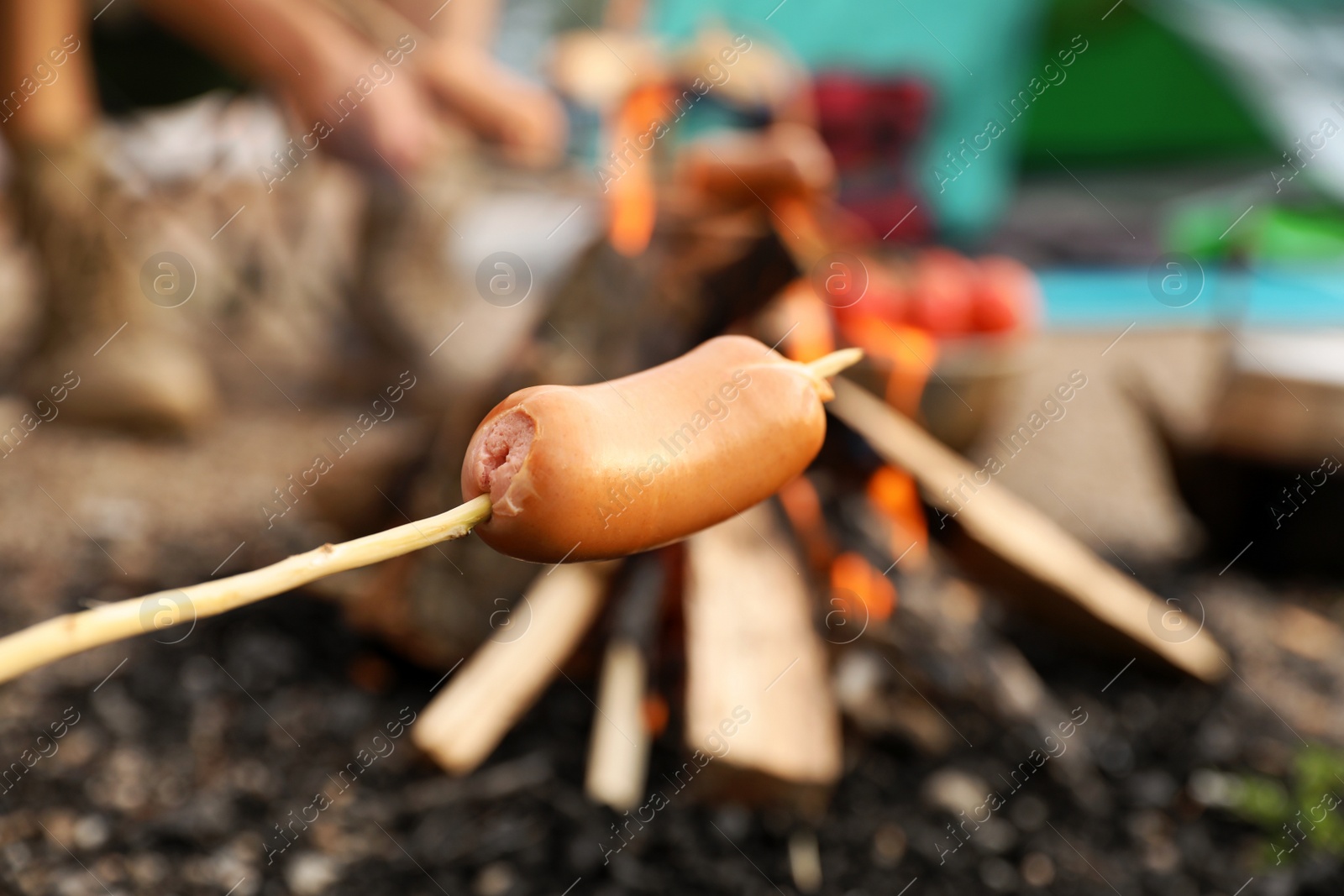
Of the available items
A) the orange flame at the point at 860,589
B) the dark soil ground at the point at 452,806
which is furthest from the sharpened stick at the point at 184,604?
the orange flame at the point at 860,589

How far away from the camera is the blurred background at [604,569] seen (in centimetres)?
130

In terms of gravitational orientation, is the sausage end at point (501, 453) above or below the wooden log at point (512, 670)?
above

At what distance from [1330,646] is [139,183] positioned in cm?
409

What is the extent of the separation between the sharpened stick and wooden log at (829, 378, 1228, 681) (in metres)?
1.03

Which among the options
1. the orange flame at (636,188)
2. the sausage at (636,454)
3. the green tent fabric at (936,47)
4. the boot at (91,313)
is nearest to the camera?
the sausage at (636,454)

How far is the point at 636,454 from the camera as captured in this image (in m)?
0.62

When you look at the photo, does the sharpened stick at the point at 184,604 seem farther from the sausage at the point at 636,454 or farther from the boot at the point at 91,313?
the boot at the point at 91,313

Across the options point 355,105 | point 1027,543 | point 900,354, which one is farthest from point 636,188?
point 355,105

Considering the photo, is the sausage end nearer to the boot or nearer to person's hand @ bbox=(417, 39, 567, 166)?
person's hand @ bbox=(417, 39, 567, 166)

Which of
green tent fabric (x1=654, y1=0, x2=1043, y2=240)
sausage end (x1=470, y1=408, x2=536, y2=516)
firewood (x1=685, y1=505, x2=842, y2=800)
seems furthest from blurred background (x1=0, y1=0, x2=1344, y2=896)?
green tent fabric (x1=654, y1=0, x2=1043, y2=240)

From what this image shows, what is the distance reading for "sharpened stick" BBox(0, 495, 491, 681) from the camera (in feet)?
1.51

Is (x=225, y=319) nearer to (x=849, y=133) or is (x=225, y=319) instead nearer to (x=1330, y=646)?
(x=849, y=133)

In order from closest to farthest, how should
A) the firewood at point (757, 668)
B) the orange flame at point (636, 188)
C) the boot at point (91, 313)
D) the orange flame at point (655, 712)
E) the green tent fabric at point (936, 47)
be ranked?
the firewood at point (757, 668), the orange flame at point (655, 712), the orange flame at point (636, 188), the boot at point (91, 313), the green tent fabric at point (936, 47)

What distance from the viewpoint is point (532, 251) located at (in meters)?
4.97
